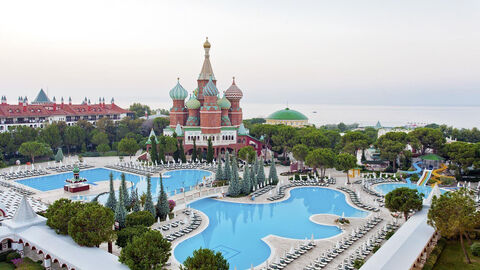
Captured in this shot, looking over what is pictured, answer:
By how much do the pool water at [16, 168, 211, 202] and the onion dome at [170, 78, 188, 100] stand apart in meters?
16.6

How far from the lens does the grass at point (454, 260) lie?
1861 cm

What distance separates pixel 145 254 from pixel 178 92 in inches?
1792

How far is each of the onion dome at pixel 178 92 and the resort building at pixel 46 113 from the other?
25663 millimetres

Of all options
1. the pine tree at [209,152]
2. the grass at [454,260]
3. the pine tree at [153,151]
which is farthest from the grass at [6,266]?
the pine tree at [209,152]

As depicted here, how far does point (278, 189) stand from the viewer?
34.6 metres

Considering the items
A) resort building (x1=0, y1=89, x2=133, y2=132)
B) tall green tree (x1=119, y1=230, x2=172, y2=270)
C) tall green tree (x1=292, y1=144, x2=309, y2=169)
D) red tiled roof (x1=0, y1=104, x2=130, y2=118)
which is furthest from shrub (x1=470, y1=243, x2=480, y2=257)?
red tiled roof (x1=0, y1=104, x2=130, y2=118)

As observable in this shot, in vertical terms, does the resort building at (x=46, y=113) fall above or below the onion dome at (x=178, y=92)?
below

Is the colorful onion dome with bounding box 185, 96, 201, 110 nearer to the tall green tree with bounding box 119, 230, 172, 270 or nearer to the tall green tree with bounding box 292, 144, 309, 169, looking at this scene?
the tall green tree with bounding box 292, 144, 309, 169

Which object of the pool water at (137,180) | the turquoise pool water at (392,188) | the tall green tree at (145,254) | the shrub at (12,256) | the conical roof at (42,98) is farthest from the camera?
the conical roof at (42,98)

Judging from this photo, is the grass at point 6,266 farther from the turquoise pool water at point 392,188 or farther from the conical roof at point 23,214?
the turquoise pool water at point 392,188

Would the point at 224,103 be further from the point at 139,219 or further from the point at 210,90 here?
the point at 139,219

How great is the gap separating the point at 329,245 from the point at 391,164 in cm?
3024

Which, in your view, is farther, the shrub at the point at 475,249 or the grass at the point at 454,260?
the shrub at the point at 475,249

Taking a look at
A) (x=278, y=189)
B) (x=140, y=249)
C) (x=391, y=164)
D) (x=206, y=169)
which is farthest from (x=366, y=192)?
(x=140, y=249)
